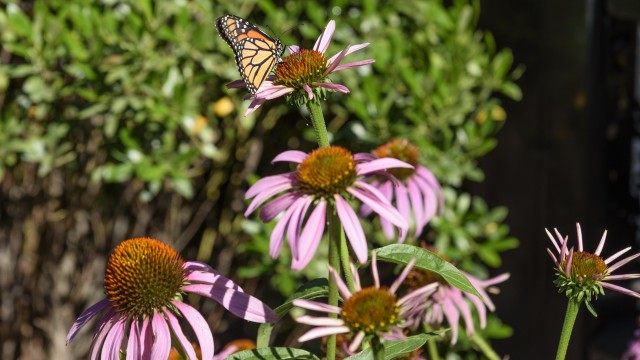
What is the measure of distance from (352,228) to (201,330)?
237 millimetres

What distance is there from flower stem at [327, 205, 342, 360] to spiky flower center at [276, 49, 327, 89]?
0.65ft

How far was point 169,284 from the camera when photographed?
1109 mm

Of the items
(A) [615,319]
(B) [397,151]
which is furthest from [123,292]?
(A) [615,319]

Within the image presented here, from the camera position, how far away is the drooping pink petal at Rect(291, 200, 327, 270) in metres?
0.97

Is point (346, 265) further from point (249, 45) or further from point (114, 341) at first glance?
point (249, 45)

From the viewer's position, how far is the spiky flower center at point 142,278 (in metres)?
1.09

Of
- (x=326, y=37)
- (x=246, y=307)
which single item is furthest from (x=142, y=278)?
(x=326, y=37)

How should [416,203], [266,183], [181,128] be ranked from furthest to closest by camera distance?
[181,128] → [416,203] → [266,183]

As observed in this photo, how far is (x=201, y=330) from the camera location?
1058 mm

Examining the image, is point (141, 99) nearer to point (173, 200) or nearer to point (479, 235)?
point (173, 200)

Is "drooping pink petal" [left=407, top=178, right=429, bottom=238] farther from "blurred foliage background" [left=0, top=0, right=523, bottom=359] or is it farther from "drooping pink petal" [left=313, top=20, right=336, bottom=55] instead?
"blurred foliage background" [left=0, top=0, right=523, bottom=359]

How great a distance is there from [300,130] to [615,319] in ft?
4.85

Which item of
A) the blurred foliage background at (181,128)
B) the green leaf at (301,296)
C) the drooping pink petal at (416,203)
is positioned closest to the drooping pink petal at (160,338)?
the green leaf at (301,296)

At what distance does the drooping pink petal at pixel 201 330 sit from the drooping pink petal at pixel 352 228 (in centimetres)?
22
